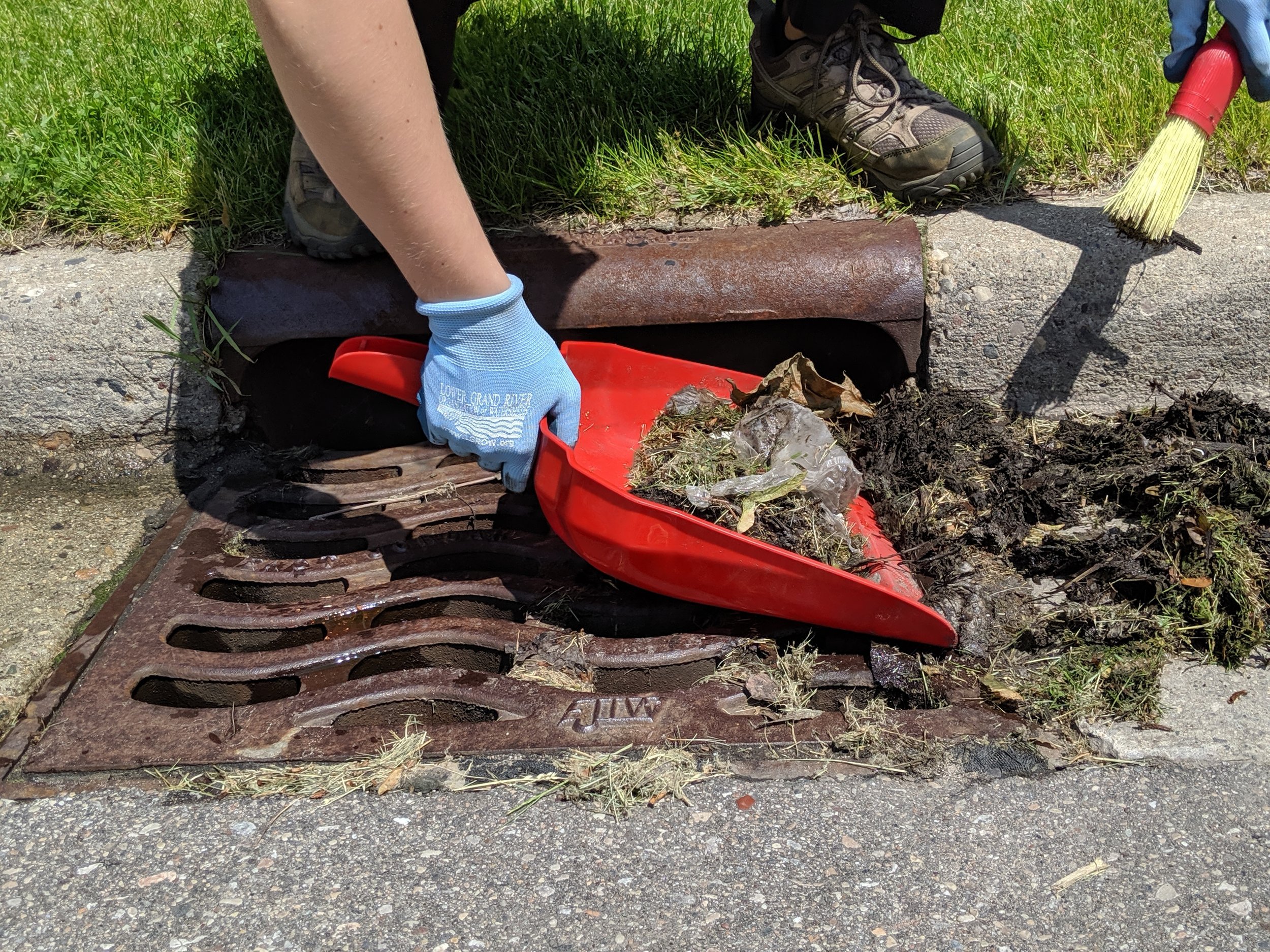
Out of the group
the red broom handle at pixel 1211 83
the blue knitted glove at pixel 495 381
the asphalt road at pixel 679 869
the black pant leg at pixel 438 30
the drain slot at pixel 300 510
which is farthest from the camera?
the black pant leg at pixel 438 30

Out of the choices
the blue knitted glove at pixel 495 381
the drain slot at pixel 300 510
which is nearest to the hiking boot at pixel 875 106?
the blue knitted glove at pixel 495 381

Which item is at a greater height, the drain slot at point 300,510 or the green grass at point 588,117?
the green grass at point 588,117

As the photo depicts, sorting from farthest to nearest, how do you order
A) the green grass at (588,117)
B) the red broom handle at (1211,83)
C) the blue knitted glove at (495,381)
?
the green grass at (588,117), the red broom handle at (1211,83), the blue knitted glove at (495,381)

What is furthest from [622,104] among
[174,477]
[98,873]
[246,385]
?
[98,873]

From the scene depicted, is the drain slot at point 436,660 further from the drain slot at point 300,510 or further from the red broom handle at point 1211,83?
the red broom handle at point 1211,83

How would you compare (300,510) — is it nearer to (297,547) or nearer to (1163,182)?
(297,547)

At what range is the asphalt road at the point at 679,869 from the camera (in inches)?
47.1

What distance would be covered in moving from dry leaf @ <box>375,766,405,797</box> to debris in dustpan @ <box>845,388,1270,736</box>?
0.90 m

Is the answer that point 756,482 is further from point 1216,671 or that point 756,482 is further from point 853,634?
point 1216,671

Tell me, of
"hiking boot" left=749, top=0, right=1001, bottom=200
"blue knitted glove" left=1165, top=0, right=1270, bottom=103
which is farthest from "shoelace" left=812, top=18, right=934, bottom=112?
"blue knitted glove" left=1165, top=0, right=1270, bottom=103

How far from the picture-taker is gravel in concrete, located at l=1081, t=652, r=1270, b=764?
143cm

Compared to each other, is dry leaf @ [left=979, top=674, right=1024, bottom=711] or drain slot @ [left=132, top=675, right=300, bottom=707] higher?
dry leaf @ [left=979, top=674, right=1024, bottom=711]

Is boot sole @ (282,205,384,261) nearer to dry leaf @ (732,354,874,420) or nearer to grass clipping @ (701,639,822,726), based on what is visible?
dry leaf @ (732,354,874,420)

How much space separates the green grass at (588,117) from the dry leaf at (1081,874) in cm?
151
